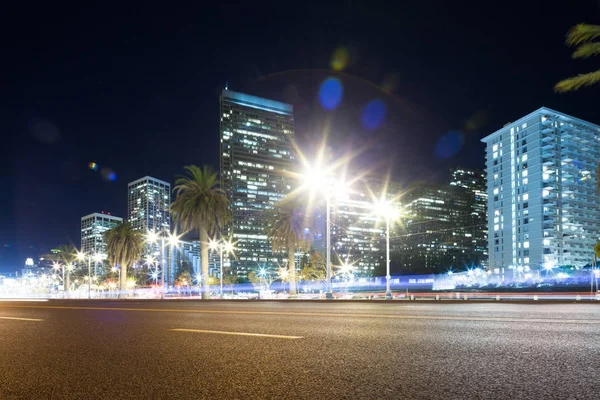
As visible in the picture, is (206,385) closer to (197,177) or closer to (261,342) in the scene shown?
(261,342)

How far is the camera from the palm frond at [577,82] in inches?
788

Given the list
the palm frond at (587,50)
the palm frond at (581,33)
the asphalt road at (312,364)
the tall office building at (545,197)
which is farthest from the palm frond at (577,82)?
the tall office building at (545,197)

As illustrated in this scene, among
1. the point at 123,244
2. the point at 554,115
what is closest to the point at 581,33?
the point at 123,244

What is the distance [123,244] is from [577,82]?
2166 inches

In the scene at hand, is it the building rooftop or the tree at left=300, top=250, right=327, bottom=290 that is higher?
the building rooftop

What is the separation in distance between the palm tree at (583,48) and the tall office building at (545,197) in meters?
115

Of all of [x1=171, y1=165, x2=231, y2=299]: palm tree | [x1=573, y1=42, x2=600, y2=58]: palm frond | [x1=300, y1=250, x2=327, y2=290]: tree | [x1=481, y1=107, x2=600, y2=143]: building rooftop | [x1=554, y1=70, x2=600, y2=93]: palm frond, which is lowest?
[x1=300, y1=250, x2=327, y2=290]: tree

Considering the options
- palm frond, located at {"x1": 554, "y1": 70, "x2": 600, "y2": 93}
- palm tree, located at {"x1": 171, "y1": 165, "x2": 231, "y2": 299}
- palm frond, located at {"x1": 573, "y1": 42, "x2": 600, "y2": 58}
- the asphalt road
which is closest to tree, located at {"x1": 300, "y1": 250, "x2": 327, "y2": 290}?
palm tree, located at {"x1": 171, "y1": 165, "x2": 231, "y2": 299}

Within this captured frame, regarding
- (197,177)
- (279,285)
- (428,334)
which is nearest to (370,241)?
(279,285)

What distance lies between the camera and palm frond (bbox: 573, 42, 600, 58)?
20.0 m

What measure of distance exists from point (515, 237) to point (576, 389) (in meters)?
143

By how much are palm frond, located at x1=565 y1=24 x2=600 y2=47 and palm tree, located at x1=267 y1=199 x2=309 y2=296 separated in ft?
104

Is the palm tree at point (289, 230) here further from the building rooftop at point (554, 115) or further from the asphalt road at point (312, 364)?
the building rooftop at point (554, 115)

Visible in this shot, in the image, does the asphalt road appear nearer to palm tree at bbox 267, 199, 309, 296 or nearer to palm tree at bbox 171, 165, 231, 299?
palm tree at bbox 171, 165, 231, 299
